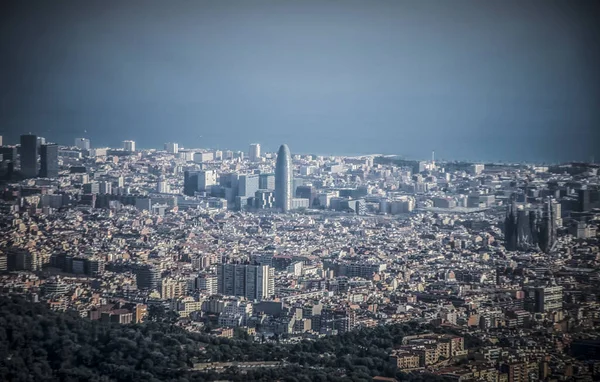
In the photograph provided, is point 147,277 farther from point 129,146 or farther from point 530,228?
point 129,146

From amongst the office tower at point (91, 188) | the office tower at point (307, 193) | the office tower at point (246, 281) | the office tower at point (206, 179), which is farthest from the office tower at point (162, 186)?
the office tower at point (246, 281)

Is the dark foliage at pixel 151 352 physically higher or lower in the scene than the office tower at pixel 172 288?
lower

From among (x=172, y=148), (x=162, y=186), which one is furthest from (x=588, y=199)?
(x=172, y=148)

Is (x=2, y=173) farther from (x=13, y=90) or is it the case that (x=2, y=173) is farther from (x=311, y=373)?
(x=311, y=373)

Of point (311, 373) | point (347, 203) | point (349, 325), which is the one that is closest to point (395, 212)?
point (347, 203)

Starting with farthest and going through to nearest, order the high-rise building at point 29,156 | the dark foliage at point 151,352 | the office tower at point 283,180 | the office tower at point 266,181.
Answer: the office tower at point 266,181
the office tower at point 283,180
the high-rise building at point 29,156
the dark foliage at point 151,352

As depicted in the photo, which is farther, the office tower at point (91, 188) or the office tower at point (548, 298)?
the office tower at point (91, 188)

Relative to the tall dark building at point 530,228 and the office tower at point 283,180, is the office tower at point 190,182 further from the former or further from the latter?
the tall dark building at point 530,228
